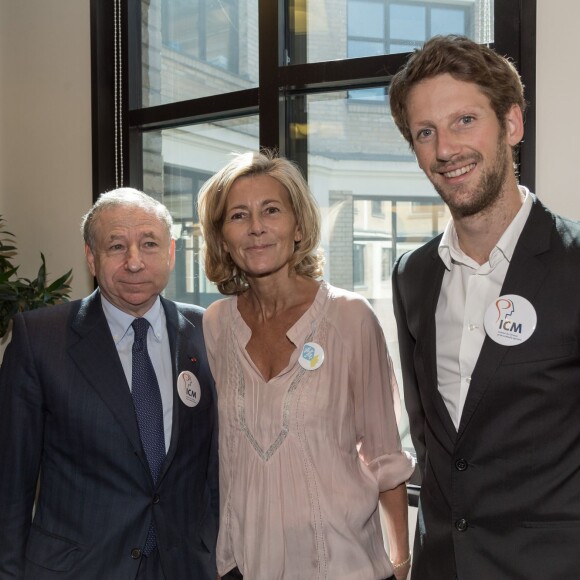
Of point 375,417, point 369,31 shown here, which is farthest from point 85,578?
point 369,31

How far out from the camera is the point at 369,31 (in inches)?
141

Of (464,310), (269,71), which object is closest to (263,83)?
(269,71)

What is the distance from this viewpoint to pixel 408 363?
222 cm

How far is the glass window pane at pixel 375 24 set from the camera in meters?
3.30

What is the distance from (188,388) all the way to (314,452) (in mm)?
431

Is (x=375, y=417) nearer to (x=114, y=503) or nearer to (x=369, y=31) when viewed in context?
(x=114, y=503)

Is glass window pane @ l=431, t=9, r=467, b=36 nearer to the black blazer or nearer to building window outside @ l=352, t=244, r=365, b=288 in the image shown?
building window outside @ l=352, t=244, r=365, b=288

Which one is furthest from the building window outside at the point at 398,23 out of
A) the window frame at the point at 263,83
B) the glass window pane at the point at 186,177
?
the glass window pane at the point at 186,177

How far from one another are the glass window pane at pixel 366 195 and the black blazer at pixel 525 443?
1.75m

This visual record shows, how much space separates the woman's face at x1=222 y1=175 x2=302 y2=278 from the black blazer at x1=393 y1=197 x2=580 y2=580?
647 mm

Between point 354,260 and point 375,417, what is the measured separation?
5.30 ft

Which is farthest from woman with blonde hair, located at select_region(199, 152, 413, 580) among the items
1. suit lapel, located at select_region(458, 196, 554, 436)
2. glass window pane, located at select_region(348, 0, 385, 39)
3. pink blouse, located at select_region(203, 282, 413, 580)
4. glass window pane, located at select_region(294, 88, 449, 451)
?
glass window pane, located at select_region(348, 0, 385, 39)

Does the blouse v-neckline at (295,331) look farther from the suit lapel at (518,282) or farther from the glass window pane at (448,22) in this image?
the glass window pane at (448,22)

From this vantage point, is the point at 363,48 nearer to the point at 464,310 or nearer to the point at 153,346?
the point at 153,346
